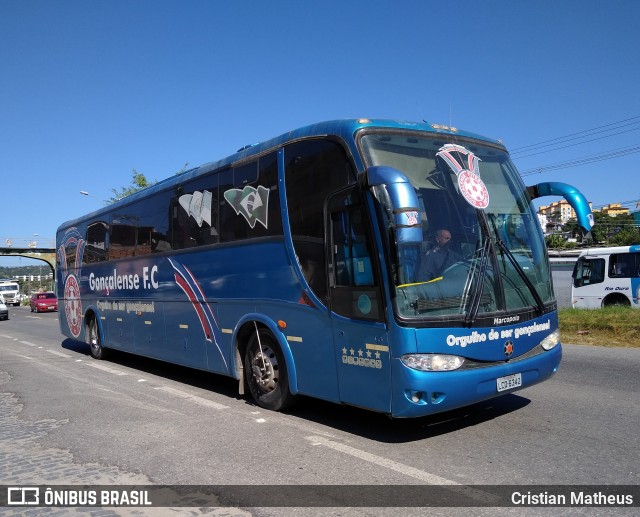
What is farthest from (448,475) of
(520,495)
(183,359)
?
(183,359)

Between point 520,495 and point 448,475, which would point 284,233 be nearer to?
point 448,475

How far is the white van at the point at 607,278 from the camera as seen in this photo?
20000 mm

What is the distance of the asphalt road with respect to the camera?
14.9 feet

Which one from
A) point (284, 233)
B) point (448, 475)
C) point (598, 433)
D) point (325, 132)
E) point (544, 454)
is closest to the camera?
point (448, 475)

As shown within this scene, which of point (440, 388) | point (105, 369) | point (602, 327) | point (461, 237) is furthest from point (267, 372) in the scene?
point (602, 327)

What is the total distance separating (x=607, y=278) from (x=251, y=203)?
1797cm

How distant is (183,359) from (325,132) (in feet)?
15.5

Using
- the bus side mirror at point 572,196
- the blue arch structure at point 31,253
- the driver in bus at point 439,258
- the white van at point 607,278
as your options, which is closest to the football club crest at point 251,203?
the driver in bus at point 439,258

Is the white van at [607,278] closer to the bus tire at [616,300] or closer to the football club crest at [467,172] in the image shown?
the bus tire at [616,300]

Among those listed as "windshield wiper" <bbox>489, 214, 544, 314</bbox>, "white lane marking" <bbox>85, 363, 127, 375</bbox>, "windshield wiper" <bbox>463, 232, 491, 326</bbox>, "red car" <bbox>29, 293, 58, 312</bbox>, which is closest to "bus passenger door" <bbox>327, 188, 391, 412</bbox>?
"windshield wiper" <bbox>463, 232, 491, 326</bbox>

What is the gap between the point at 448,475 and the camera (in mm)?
4500

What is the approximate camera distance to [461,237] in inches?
208

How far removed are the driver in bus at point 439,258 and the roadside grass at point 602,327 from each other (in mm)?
8643

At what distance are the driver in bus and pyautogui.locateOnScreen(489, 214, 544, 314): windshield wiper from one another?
58cm
